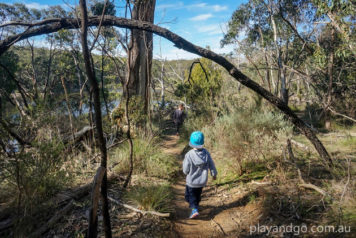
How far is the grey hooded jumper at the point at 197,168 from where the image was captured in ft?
10.9

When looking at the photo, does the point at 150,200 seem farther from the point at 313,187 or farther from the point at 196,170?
the point at 313,187

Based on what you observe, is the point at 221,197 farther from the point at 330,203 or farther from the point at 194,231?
the point at 330,203

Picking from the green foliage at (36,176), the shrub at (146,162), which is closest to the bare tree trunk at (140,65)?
the shrub at (146,162)

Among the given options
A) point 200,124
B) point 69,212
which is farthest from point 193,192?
point 200,124

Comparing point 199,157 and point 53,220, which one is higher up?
point 199,157

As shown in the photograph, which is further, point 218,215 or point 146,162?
point 146,162

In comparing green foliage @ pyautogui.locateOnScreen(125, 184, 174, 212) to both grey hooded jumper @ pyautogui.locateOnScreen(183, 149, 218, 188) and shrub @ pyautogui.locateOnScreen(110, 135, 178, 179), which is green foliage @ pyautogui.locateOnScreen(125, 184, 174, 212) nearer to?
grey hooded jumper @ pyautogui.locateOnScreen(183, 149, 218, 188)

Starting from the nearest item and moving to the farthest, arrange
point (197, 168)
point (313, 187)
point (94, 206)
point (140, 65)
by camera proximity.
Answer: point (94, 206), point (313, 187), point (197, 168), point (140, 65)

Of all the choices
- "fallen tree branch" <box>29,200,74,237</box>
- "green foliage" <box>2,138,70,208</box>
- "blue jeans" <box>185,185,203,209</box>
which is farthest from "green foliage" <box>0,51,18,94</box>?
"blue jeans" <box>185,185,203,209</box>

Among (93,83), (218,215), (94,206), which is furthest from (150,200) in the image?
(93,83)

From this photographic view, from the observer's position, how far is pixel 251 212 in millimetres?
3115

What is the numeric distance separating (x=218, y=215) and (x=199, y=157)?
0.98 meters

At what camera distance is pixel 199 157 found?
3.39m

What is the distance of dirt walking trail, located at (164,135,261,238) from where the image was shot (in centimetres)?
289
